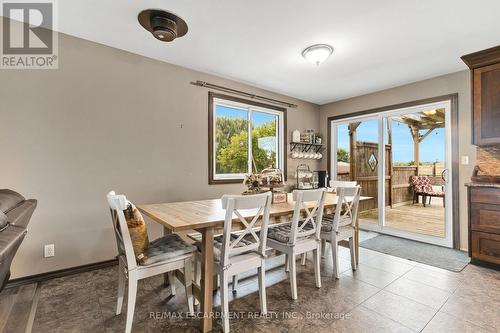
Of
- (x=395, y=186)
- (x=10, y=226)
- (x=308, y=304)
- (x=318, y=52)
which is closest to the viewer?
(x=10, y=226)

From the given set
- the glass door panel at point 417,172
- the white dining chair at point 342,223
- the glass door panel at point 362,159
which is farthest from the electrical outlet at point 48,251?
the glass door panel at point 417,172

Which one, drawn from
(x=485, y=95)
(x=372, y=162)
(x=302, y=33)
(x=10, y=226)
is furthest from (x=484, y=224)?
(x=10, y=226)

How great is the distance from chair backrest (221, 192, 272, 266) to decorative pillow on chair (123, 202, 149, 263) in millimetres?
561

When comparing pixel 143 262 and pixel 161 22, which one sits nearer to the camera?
pixel 143 262

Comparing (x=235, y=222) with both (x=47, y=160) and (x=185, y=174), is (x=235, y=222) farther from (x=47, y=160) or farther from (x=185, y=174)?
(x=47, y=160)

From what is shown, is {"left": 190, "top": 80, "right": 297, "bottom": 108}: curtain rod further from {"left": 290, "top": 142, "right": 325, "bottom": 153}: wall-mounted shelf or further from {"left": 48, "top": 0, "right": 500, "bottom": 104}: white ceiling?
{"left": 290, "top": 142, "right": 325, "bottom": 153}: wall-mounted shelf

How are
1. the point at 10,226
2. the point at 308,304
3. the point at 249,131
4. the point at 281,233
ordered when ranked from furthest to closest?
the point at 249,131 → the point at 281,233 → the point at 308,304 → the point at 10,226

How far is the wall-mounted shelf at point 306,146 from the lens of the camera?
4.70 m

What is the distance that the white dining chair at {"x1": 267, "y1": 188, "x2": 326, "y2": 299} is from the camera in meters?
2.05

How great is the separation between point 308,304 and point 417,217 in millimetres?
3125

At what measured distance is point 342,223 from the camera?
2.62 m

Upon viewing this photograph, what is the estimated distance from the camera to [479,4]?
200cm

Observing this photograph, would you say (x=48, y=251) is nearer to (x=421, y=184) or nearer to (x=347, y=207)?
(x=347, y=207)

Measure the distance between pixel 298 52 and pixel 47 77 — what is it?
274 centimetres
